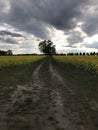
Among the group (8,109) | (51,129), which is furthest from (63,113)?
(8,109)

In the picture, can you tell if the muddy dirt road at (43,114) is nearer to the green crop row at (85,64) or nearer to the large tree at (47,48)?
the green crop row at (85,64)

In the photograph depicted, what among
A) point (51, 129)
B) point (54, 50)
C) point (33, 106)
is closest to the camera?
point (51, 129)

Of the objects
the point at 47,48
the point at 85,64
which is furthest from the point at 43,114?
the point at 47,48

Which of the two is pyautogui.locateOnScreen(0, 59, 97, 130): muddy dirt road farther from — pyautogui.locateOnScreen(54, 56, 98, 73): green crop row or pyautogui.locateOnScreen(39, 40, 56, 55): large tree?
pyautogui.locateOnScreen(39, 40, 56, 55): large tree

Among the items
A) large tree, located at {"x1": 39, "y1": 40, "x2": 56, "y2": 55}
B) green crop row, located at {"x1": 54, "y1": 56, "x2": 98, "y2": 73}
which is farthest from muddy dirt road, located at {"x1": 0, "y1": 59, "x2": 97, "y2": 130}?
large tree, located at {"x1": 39, "y1": 40, "x2": 56, "y2": 55}

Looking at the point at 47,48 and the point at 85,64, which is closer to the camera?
the point at 85,64

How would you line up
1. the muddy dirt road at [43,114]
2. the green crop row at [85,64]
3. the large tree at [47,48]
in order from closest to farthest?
1. the muddy dirt road at [43,114]
2. the green crop row at [85,64]
3. the large tree at [47,48]

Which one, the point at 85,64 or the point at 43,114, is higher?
the point at 85,64

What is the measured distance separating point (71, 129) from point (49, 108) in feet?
7.58

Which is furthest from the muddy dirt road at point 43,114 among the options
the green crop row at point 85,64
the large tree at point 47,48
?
the large tree at point 47,48

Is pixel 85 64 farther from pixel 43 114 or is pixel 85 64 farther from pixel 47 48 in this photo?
pixel 47 48

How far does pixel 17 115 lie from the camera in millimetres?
6754

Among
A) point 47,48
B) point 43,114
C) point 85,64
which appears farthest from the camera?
point 47,48

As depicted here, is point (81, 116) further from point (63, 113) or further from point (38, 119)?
point (38, 119)
